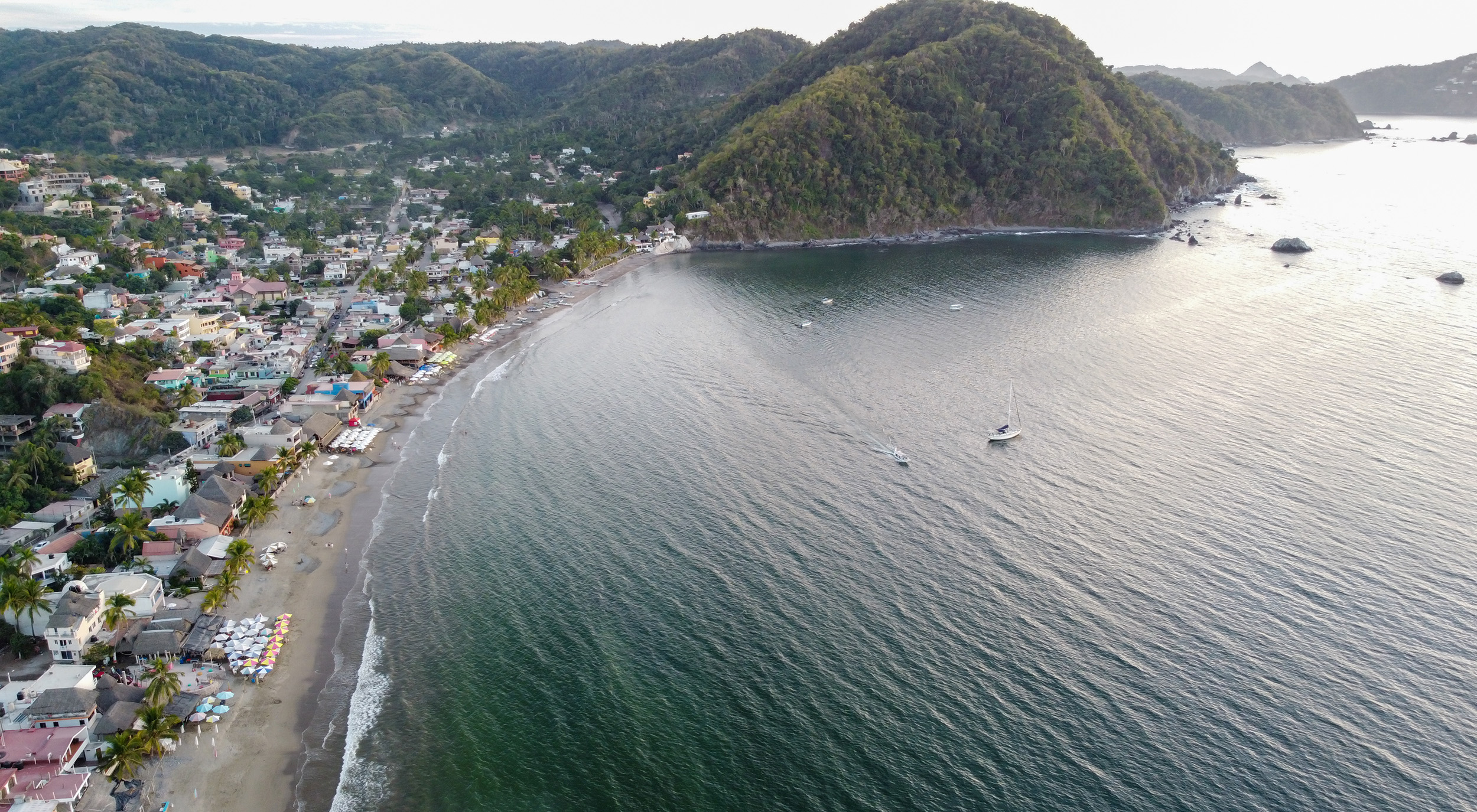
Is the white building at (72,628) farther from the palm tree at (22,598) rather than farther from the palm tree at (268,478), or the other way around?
the palm tree at (268,478)

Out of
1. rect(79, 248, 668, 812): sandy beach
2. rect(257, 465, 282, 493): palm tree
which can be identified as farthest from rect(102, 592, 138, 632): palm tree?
rect(257, 465, 282, 493): palm tree

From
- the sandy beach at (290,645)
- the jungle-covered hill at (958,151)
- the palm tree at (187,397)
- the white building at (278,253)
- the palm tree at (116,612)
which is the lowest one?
the sandy beach at (290,645)

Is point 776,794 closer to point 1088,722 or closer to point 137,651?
point 1088,722

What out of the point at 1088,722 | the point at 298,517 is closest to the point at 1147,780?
the point at 1088,722

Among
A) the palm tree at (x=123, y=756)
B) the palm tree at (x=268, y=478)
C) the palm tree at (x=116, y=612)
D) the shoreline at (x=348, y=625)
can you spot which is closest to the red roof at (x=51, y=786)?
the palm tree at (x=123, y=756)

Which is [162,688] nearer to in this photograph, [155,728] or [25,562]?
[155,728]

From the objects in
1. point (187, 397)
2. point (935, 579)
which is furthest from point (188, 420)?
point (935, 579)
